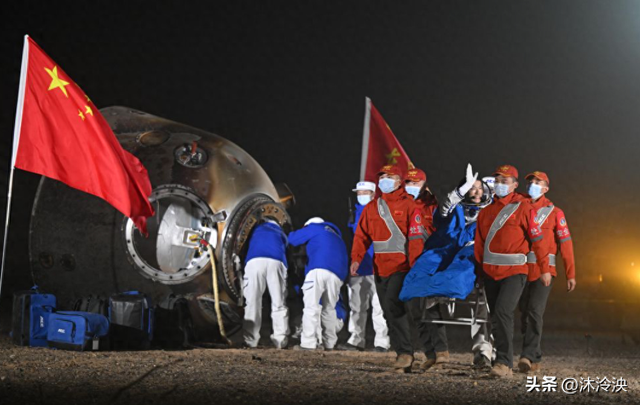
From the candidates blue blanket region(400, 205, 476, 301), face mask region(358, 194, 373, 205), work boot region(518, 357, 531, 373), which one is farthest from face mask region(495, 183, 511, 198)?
face mask region(358, 194, 373, 205)

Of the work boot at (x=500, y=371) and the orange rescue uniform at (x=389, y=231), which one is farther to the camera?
the orange rescue uniform at (x=389, y=231)

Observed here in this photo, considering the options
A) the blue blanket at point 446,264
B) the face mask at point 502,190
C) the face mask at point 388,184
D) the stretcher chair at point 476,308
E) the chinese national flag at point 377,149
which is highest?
the chinese national flag at point 377,149

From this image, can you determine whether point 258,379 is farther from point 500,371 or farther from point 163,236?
point 163,236

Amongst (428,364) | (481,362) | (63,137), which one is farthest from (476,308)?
(63,137)

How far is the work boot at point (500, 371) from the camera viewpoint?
676cm

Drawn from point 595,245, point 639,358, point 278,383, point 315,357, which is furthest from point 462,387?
point 595,245

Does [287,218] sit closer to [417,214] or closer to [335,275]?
[335,275]

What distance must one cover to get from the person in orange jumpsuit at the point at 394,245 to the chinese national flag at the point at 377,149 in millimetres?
4232

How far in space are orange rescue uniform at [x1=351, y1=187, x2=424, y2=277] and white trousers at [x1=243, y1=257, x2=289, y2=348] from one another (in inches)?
83.4

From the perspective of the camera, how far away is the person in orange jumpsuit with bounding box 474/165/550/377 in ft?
22.6

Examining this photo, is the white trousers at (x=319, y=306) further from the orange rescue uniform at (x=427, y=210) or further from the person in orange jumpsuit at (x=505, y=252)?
the person in orange jumpsuit at (x=505, y=252)

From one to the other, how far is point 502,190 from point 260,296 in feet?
12.0

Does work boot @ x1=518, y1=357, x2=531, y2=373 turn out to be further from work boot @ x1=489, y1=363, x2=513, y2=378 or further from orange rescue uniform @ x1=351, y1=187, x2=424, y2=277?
orange rescue uniform @ x1=351, y1=187, x2=424, y2=277

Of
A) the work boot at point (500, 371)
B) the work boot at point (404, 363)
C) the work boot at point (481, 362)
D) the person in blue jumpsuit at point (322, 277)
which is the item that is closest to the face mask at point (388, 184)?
the work boot at point (404, 363)
